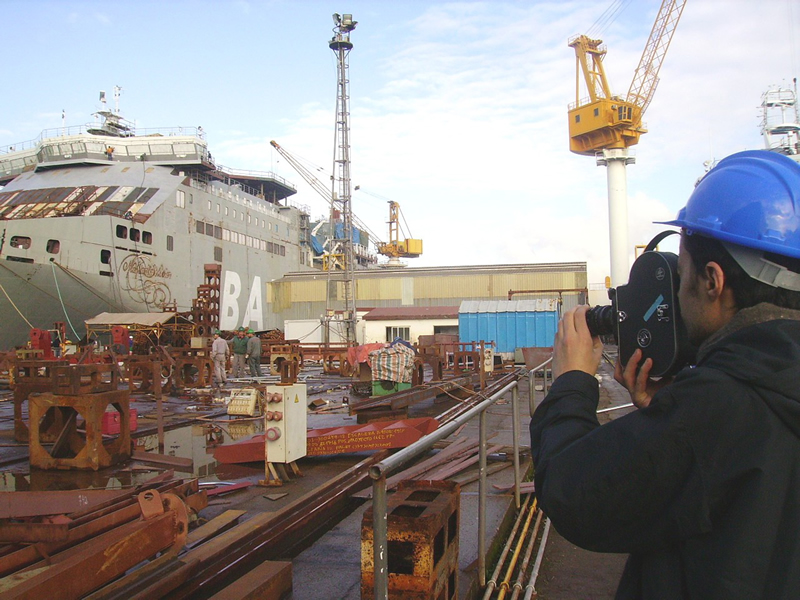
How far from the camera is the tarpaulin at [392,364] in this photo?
13.4 meters

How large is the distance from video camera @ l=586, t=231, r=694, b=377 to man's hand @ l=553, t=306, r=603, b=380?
0.03 meters

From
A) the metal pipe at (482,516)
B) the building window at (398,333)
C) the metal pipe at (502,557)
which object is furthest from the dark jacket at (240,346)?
the metal pipe at (482,516)

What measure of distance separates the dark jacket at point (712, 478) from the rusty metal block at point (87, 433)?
7.85 metres

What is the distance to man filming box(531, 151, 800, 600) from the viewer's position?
103 cm

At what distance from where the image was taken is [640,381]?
1414 mm

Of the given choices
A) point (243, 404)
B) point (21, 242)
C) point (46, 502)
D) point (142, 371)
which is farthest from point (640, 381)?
point (21, 242)

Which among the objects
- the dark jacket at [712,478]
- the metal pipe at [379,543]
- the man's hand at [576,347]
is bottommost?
the metal pipe at [379,543]

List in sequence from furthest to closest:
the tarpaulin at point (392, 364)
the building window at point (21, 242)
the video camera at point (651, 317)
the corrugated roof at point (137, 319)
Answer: the building window at point (21, 242) < the corrugated roof at point (137, 319) < the tarpaulin at point (392, 364) < the video camera at point (651, 317)

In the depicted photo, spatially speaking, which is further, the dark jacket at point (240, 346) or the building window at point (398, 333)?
the building window at point (398, 333)

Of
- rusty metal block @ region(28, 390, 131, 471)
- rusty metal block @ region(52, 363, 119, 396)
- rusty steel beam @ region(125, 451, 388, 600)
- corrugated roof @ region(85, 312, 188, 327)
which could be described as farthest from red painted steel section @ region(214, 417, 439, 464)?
corrugated roof @ region(85, 312, 188, 327)

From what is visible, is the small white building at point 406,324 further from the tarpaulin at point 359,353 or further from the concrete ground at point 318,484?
the concrete ground at point 318,484

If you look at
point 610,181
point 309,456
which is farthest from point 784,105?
point 309,456

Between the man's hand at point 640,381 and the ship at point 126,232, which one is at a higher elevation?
the ship at point 126,232

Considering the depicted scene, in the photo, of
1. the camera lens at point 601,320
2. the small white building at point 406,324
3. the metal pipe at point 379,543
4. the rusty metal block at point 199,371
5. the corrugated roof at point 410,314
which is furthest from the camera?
the corrugated roof at point 410,314
